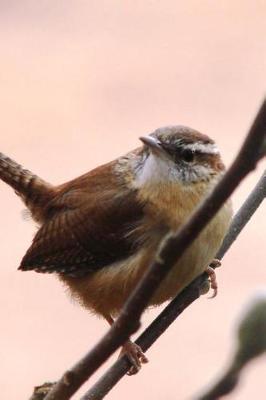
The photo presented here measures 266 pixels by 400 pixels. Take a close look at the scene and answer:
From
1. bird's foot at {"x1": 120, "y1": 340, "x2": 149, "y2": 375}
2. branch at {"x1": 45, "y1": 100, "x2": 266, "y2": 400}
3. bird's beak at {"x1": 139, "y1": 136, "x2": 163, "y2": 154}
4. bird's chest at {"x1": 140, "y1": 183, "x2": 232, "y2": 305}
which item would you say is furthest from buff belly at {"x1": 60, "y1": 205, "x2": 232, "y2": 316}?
branch at {"x1": 45, "y1": 100, "x2": 266, "y2": 400}

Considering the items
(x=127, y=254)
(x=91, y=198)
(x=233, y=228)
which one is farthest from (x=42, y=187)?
(x=233, y=228)

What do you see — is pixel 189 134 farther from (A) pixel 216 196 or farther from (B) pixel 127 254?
(A) pixel 216 196

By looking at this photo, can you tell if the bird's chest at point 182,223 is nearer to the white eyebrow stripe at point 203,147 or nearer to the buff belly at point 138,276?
the buff belly at point 138,276

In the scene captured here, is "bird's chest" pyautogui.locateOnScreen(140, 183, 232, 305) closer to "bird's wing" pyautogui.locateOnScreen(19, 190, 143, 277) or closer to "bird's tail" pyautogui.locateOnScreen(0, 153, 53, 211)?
"bird's wing" pyautogui.locateOnScreen(19, 190, 143, 277)

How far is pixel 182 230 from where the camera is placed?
62cm

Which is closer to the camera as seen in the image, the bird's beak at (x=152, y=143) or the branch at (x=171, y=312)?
the branch at (x=171, y=312)

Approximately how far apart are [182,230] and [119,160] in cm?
216

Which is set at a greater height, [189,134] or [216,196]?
[216,196]

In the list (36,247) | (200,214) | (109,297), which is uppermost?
(200,214)

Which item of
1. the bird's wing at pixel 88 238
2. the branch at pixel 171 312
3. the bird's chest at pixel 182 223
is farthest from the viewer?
the bird's wing at pixel 88 238

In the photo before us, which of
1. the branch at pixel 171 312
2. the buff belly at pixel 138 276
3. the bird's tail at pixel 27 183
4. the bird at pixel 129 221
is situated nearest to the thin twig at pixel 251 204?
the branch at pixel 171 312

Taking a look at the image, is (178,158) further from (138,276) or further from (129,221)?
(138,276)

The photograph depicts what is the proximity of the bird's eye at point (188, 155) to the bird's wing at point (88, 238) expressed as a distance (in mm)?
224

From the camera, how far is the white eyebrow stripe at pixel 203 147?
8.11ft
